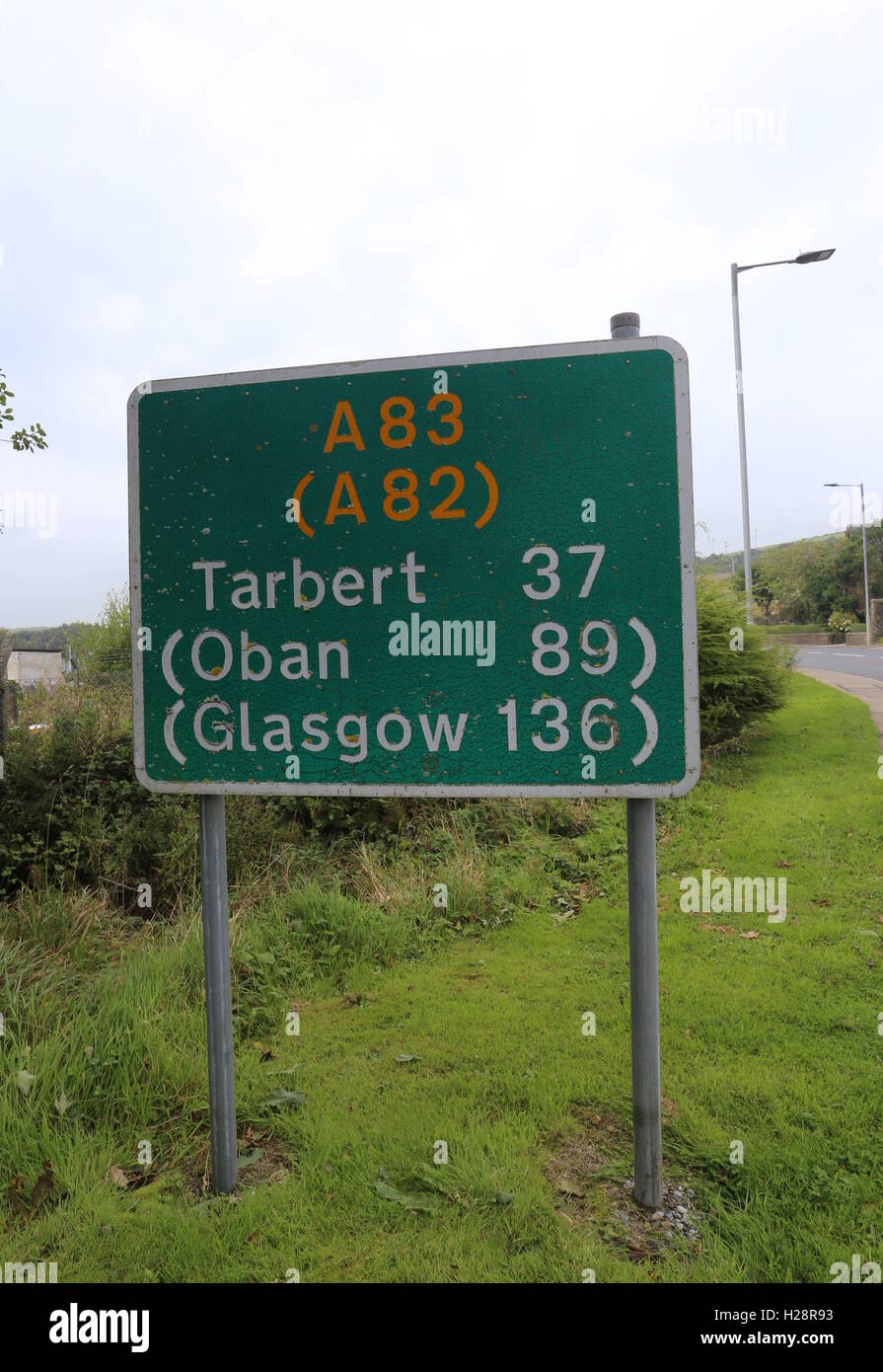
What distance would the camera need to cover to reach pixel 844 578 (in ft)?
191

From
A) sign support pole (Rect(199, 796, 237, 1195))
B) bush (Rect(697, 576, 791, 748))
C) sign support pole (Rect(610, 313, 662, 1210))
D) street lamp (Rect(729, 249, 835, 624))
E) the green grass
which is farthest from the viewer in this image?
street lamp (Rect(729, 249, 835, 624))

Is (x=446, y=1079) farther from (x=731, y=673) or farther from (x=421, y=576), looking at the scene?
(x=731, y=673)

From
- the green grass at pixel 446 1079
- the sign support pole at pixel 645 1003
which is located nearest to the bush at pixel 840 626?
the green grass at pixel 446 1079

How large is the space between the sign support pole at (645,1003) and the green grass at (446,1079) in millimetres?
167

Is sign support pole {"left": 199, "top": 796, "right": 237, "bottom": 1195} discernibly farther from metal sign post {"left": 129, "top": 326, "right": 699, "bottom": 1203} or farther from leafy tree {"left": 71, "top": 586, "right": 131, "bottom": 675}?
leafy tree {"left": 71, "top": 586, "right": 131, "bottom": 675}

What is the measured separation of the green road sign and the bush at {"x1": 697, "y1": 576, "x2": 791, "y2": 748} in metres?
6.82

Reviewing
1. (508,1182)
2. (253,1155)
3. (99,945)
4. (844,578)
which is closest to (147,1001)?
(253,1155)

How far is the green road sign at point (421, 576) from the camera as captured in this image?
229 cm

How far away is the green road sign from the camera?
2.29 metres

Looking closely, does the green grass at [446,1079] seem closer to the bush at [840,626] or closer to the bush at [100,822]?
the bush at [100,822]

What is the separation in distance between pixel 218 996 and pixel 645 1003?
1377mm

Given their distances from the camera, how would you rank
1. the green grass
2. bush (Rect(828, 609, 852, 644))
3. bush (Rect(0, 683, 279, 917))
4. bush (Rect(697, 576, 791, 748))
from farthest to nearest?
1. bush (Rect(828, 609, 852, 644))
2. bush (Rect(697, 576, 791, 748))
3. bush (Rect(0, 683, 279, 917))
4. the green grass

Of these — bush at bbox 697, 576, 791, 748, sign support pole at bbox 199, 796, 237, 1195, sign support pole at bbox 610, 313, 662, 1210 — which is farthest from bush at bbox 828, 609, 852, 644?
sign support pole at bbox 199, 796, 237, 1195

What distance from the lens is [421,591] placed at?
2.43m
